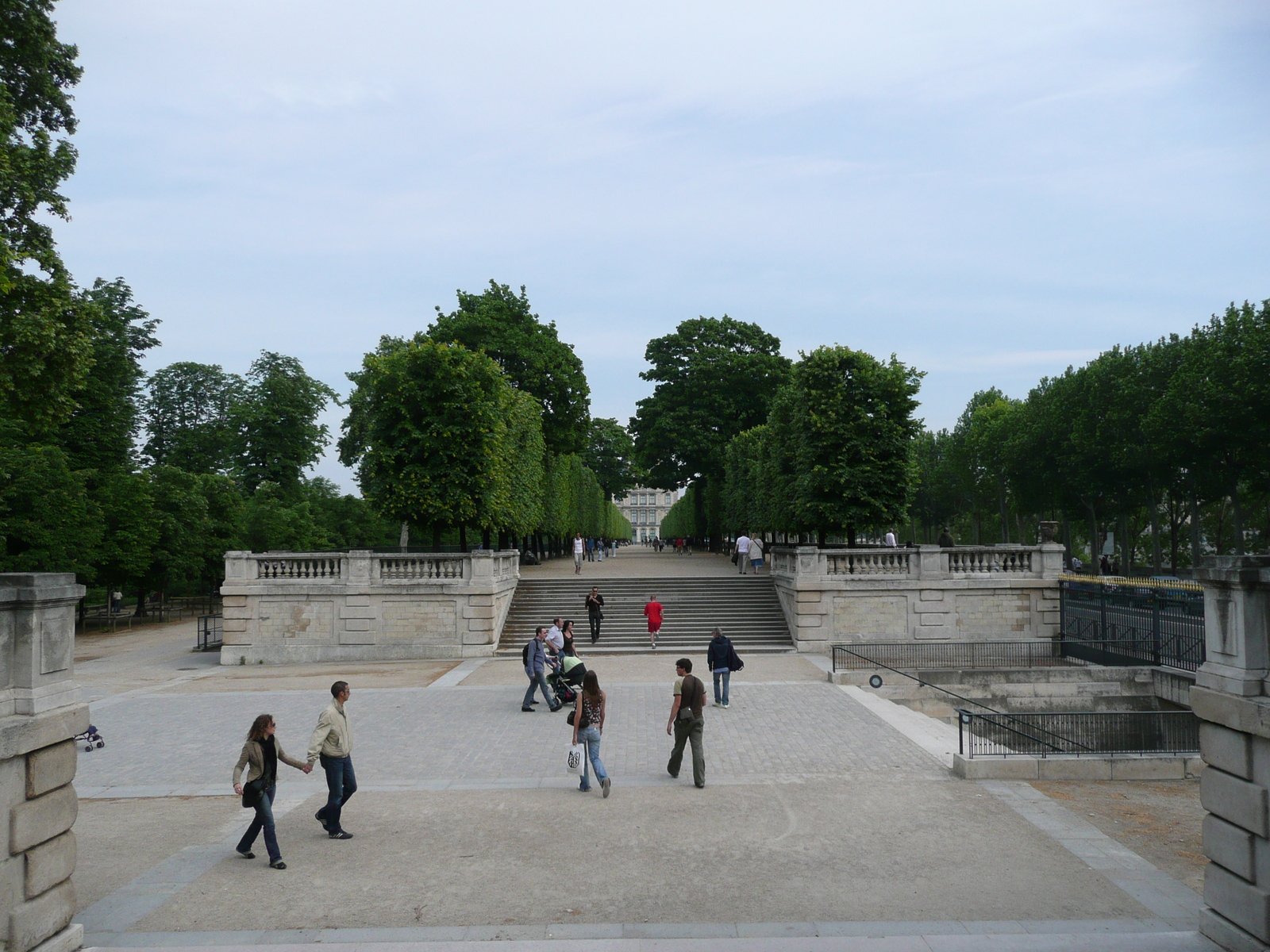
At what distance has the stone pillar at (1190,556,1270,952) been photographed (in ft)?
22.3

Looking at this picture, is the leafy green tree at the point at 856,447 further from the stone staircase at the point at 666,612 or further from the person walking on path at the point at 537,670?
the person walking on path at the point at 537,670

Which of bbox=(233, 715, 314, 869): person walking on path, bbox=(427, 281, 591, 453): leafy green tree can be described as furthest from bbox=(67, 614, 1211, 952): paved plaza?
bbox=(427, 281, 591, 453): leafy green tree

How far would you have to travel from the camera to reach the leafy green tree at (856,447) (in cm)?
2983

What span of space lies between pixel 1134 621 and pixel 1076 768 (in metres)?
12.1

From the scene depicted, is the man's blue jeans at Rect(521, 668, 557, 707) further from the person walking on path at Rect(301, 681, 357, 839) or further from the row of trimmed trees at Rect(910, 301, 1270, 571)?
the row of trimmed trees at Rect(910, 301, 1270, 571)

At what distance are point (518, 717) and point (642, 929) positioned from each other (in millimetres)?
9633

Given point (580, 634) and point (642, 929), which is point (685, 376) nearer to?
point (580, 634)

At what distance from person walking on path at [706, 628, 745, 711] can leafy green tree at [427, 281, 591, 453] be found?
98.0ft

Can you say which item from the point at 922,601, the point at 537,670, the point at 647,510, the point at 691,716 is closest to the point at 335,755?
the point at 691,716

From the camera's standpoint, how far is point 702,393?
177 ft

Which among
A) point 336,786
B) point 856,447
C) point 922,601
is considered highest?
point 856,447

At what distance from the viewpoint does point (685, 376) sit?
5456 centimetres

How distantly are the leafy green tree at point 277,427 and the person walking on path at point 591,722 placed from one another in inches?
1949

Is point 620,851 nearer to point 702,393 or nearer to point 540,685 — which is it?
point 540,685
